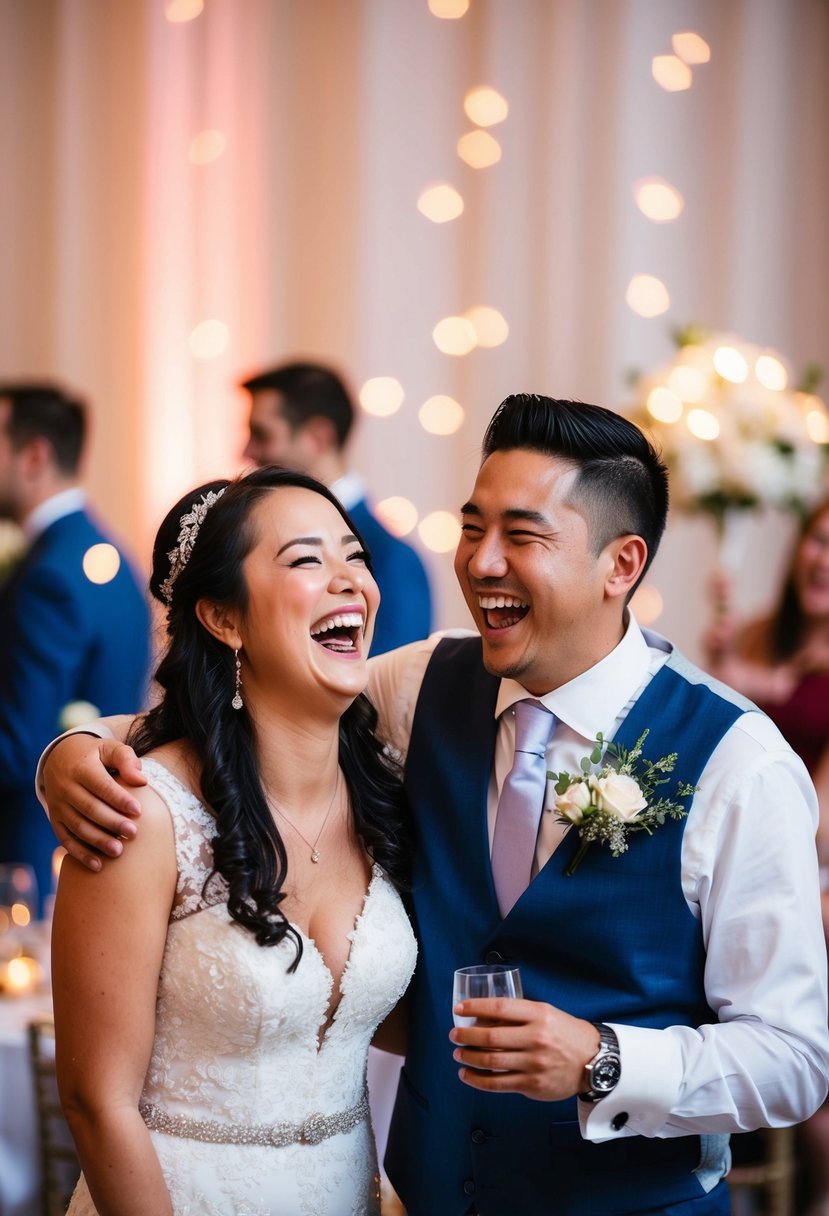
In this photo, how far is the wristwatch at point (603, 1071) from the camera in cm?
179

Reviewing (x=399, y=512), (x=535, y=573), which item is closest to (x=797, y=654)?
(x=399, y=512)

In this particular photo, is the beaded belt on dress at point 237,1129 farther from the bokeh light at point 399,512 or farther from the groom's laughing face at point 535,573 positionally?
the bokeh light at point 399,512

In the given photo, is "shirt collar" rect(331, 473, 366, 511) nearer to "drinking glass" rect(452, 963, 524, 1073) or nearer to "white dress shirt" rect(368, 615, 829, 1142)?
"white dress shirt" rect(368, 615, 829, 1142)

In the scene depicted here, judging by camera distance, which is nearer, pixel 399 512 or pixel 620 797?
pixel 620 797

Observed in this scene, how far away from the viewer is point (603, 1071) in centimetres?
180

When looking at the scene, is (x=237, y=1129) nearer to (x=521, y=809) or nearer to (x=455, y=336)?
(x=521, y=809)

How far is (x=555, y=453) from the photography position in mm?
2123

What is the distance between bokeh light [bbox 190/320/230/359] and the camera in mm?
5656

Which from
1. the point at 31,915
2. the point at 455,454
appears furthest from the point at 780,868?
the point at 455,454

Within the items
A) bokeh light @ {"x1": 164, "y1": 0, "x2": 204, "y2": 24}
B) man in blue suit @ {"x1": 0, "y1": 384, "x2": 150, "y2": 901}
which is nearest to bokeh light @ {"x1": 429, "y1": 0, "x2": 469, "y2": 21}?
bokeh light @ {"x1": 164, "y1": 0, "x2": 204, "y2": 24}

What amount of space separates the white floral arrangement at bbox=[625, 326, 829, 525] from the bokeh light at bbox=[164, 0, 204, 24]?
114 inches

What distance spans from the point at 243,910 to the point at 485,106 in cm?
423

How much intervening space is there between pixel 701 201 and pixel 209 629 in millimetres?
3844

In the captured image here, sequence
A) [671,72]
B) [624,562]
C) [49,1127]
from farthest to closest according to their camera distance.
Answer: [671,72] < [49,1127] < [624,562]
